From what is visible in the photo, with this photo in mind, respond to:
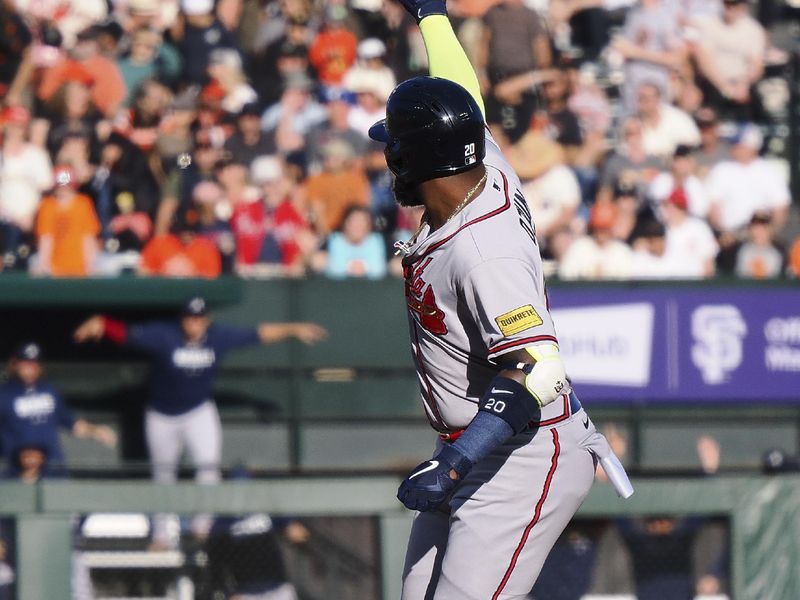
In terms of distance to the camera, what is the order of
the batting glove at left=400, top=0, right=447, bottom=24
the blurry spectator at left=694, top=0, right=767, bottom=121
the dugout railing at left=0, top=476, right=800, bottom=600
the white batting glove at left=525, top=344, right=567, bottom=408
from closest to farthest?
the white batting glove at left=525, top=344, right=567, bottom=408, the batting glove at left=400, top=0, right=447, bottom=24, the dugout railing at left=0, top=476, right=800, bottom=600, the blurry spectator at left=694, top=0, right=767, bottom=121

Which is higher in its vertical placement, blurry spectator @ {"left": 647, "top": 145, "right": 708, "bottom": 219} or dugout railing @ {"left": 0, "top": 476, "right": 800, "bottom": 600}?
blurry spectator @ {"left": 647, "top": 145, "right": 708, "bottom": 219}

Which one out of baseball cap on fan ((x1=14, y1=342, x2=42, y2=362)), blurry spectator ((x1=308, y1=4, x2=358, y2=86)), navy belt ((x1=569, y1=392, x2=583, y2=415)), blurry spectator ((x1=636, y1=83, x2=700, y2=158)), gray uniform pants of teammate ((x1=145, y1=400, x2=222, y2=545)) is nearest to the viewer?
navy belt ((x1=569, y1=392, x2=583, y2=415))

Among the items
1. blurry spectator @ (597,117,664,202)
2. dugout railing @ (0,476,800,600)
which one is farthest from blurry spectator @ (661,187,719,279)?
dugout railing @ (0,476,800,600)

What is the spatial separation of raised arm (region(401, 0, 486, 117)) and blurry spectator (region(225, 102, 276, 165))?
546cm

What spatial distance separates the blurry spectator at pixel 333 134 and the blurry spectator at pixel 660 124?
208cm

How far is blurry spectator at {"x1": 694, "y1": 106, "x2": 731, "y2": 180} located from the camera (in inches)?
416

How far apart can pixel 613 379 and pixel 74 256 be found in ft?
12.1

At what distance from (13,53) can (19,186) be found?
153 cm

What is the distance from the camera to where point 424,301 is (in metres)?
3.95

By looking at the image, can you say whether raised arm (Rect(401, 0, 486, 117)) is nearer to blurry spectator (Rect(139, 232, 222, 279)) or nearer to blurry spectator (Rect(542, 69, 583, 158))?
blurry spectator (Rect(139, 232, 222, 279))

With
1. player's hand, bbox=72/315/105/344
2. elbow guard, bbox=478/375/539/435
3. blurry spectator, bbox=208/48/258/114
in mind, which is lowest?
player's hand, bbox=72/315/105/344

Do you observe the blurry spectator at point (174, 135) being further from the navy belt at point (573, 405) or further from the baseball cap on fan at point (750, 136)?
the navy belt at point (573, 405)

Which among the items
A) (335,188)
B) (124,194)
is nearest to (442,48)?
(335,188)

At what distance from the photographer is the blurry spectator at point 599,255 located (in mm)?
9938
